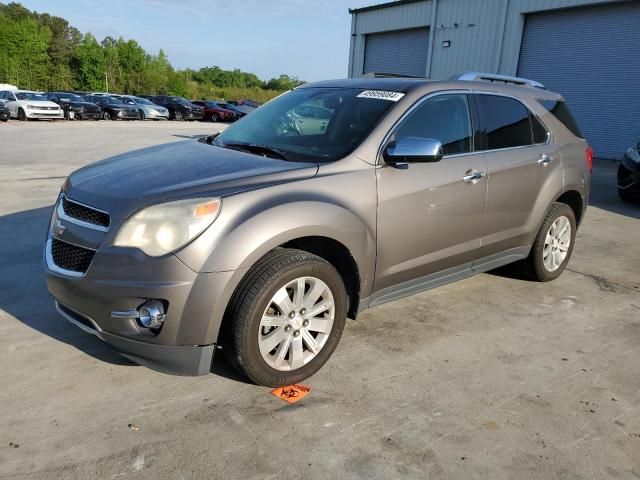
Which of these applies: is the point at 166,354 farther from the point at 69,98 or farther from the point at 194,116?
the point at 194,116

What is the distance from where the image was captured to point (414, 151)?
10.7ft

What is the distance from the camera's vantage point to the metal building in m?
15.9

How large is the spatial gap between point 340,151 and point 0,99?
28.5 m

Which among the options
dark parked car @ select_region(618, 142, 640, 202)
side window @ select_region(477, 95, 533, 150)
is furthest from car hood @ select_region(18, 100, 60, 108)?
side window @ select_region(477, 95, 533, 150)

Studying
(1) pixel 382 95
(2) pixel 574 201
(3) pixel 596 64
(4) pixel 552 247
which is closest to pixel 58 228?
(1) pixel 382 95

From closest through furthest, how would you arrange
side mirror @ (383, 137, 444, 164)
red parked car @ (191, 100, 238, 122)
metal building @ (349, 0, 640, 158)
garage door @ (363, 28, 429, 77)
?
side mirror @ (383, 137, 444, 164)
metal building @ (349, 0, 640, 158)
garage door @ (363, 28, 429, 77)
red parked car @ (191, 100, 238, 122)

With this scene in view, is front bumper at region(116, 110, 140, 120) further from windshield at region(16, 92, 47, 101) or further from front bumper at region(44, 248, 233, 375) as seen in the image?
front bumper at region(44, 248, 233, 375)

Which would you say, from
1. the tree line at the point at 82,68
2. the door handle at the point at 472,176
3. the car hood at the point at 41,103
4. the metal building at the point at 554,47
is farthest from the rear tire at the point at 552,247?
the tree line at the point at 82,68

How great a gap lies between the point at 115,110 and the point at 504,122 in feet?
97.2

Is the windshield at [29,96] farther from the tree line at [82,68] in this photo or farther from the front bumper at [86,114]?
the tree line at [82,68]

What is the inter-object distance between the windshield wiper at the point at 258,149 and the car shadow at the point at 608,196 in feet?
23.9

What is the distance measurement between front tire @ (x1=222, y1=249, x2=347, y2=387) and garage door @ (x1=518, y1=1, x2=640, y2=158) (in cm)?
1628

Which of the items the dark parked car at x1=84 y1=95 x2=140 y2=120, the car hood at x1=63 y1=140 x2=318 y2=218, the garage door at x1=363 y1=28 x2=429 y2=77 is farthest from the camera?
the dark parked car at x1=84 y1=95 x2=140 y2=120

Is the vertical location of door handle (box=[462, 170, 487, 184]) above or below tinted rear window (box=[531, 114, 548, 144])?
below
